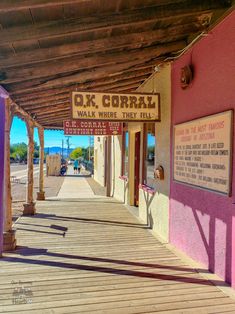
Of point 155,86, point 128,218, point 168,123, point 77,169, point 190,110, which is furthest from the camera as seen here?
point 77,169

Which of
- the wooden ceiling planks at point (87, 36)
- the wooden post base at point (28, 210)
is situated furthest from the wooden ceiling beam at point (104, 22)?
the wooden post base at point (28, 210)

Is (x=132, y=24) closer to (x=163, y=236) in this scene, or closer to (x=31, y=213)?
(x=163, y=236)

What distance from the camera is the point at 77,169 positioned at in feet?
99.4

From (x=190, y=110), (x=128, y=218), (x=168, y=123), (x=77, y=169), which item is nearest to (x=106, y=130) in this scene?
(x=128, y=218)

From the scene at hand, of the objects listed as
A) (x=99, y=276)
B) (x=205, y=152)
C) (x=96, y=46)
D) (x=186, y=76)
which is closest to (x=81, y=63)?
(x=96, y=46)

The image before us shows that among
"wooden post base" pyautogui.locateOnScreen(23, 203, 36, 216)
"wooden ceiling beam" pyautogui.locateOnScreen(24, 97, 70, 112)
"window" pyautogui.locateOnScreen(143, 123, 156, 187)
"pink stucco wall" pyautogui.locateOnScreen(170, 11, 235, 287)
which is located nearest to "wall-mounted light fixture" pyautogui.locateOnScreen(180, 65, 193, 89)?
"pink stucco wall" pyautogui.locateOnScreen(170, 11, 235, 287)

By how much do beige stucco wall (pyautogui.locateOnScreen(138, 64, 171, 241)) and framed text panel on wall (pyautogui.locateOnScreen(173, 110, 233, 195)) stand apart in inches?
21.4

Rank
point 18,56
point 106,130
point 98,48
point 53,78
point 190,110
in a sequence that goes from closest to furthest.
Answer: point 18,56, point 98,48, point 190,110, point 53,78, point 106,130

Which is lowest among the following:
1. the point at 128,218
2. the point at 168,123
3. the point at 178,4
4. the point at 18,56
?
the point at 128,218

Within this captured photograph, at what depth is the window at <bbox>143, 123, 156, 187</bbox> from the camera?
700 centimetres

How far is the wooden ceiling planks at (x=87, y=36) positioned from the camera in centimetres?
308

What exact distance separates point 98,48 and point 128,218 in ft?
16.1

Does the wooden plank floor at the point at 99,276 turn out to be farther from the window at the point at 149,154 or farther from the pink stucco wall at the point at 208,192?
the window at the point at 149,154

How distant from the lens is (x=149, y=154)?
24.4 feet
